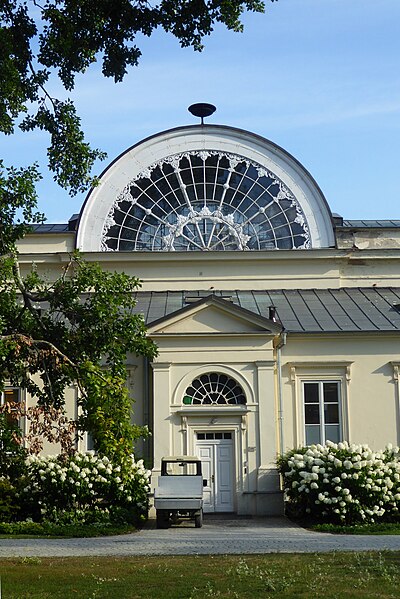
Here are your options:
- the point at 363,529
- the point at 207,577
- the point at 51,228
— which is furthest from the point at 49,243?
the point at 207,577

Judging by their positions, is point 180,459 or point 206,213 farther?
point 206,213

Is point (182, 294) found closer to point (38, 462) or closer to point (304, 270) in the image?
point (304, 270)

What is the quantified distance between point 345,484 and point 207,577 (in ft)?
33.0

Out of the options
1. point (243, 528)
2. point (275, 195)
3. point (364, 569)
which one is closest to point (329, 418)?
point (243, 528)

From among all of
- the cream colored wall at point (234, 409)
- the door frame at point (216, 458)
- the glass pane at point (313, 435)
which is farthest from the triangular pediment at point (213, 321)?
the glass pane at point (313, 435)

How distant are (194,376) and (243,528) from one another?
516cm

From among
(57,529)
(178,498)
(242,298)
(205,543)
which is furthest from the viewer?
(242,298)

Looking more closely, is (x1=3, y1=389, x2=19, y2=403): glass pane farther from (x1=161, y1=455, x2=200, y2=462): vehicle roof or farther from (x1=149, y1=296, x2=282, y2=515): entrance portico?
(x1=161, y1=455, x2=200, y2=462): vehicle roof

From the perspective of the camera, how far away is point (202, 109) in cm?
3216

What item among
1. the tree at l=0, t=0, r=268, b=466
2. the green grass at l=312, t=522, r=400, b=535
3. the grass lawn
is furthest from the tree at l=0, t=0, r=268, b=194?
the green grass at l=312, t=522, r=400, b=535

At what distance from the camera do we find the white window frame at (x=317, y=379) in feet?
84.8

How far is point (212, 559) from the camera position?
14.7 m

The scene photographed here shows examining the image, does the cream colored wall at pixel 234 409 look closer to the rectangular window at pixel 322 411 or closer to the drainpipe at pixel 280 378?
the drainpipe at pixel 280 378

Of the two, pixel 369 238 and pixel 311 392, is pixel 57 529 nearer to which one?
pixel 311 392
